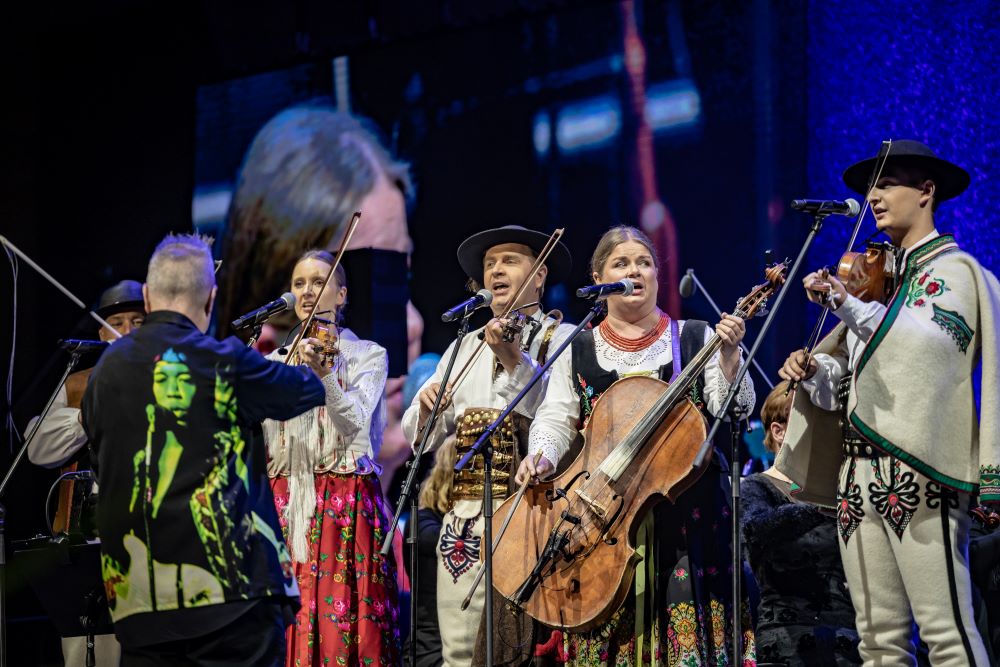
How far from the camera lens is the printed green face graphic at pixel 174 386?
2.74 metres

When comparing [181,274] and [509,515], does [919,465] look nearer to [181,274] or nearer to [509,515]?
[509,515]

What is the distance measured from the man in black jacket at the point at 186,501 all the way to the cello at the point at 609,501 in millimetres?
887

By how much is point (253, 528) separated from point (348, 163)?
12.6 ft

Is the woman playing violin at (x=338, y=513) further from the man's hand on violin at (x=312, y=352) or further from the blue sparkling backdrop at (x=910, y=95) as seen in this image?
the blue sparkling backdrop at (x=910, y=95)

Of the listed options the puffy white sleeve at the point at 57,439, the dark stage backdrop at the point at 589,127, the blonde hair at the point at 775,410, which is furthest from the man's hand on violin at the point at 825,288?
the puffy white sleeve at the point at 57,439

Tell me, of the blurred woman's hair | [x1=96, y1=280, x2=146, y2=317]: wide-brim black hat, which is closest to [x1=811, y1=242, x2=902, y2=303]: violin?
[x1=96, y1=280, x2=146, y2=317]: wide-brim black hat

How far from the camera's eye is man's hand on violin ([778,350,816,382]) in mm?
3146

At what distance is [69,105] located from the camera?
23.6 feet

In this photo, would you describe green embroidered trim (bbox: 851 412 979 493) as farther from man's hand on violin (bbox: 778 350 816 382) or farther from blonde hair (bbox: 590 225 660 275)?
blonde hair (bbox: 590 225 660 275)

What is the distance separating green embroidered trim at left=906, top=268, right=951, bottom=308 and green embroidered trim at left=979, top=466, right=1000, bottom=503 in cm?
49

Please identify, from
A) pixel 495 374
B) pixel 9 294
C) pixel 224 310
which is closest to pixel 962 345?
pixel 495 374

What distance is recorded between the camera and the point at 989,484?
2.87 m

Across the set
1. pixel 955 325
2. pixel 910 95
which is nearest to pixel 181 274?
pixel 955 325

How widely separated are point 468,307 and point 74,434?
6.59 ft
